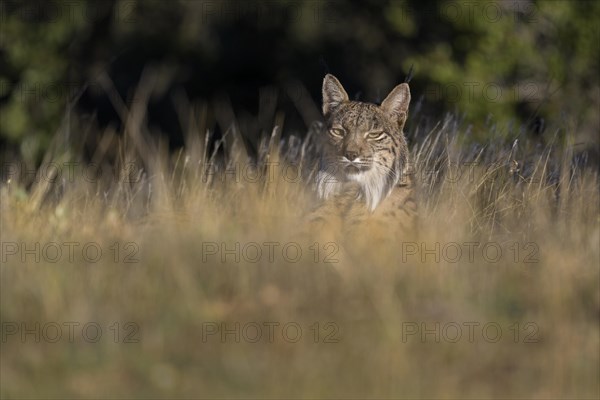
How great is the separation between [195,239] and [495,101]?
9.13 m

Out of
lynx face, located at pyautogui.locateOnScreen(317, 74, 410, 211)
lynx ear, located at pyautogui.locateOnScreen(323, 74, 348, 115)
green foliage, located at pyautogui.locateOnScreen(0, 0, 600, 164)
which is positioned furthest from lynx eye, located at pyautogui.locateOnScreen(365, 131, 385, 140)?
green foliage, located at pyautogui.locateOnScreen(0, 0, 600, 164)

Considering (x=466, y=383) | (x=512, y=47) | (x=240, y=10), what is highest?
(x=466, y=383)

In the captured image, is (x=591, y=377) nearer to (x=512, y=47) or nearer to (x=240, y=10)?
(x=512, y=47)

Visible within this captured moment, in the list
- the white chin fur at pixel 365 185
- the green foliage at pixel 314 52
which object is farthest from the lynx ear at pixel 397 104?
the green foliage at pixel 314 52

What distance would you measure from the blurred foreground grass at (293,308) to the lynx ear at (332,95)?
113 centimetres

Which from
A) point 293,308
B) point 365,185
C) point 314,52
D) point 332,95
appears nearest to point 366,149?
point 365,185

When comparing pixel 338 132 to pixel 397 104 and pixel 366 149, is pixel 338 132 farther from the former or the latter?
pixel 397 104

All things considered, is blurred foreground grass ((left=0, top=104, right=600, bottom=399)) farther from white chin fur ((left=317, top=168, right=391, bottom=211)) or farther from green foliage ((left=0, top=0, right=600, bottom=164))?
green foliage ((left=0, top=0, right=600, bottom=164))

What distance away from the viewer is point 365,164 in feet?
28.0

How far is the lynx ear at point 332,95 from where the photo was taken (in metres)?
8.89

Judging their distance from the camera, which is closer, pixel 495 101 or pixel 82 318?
pixel 82 318

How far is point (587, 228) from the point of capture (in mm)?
7672

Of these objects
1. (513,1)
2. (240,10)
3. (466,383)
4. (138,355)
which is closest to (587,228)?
(466,383)

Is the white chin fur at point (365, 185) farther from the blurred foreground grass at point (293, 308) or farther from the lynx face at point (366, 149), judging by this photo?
the blurred foreground grass at point (293, 308)
